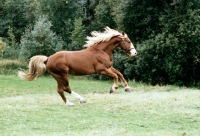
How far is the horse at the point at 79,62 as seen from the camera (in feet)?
41.8

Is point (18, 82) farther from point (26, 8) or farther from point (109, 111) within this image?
point (26, 8)

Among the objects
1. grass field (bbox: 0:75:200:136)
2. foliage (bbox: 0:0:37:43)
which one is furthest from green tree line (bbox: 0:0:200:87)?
grass field (bbox: 0:75:200:136)

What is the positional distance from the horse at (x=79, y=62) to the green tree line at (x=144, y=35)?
15.3m

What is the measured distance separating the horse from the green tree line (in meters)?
15.3

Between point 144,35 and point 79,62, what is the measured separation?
18926 millimetres

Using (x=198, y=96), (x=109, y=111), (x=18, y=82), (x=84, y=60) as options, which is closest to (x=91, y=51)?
(x=84, y=60)

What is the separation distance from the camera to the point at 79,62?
12.9 m

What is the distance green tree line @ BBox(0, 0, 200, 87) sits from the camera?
92.6ft

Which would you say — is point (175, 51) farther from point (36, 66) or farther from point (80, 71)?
point (36, 66)

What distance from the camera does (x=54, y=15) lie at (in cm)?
4019

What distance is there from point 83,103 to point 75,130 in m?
4.27

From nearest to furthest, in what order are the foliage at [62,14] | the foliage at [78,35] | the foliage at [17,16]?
1. the foliage at [78,35]
2. the foliage at [62,14]
3. the foliage at [17,16]

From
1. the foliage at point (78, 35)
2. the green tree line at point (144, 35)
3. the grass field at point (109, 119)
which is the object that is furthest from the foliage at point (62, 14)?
the grass field at point (109, 119)

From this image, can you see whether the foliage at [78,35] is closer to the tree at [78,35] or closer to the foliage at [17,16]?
the tree at [78,35]
